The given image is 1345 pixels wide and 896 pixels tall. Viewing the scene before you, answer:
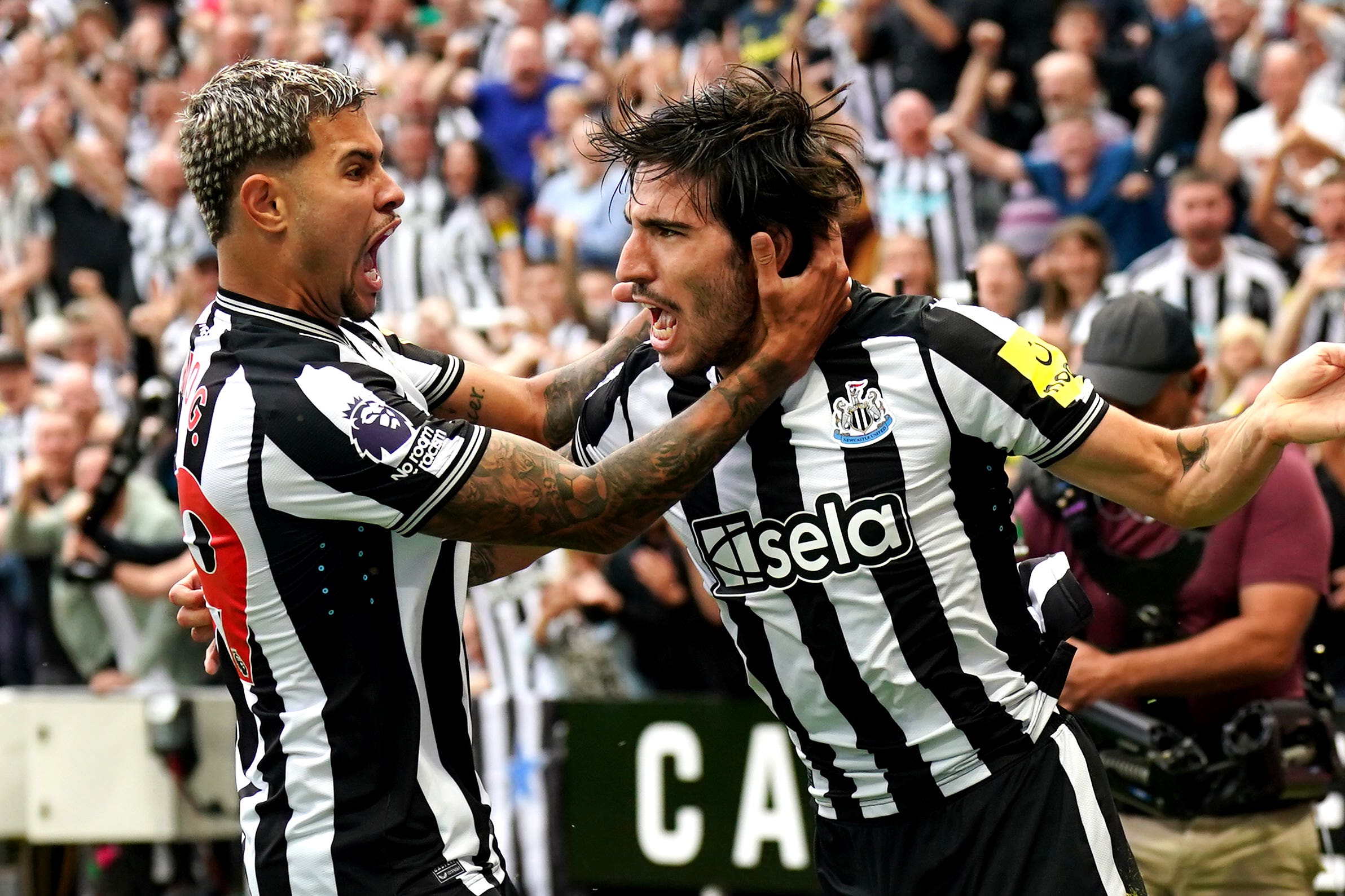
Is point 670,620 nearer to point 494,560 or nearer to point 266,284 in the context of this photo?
point 494,560

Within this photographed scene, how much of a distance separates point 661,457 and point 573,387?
2.31ft

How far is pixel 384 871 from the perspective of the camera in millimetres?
3225

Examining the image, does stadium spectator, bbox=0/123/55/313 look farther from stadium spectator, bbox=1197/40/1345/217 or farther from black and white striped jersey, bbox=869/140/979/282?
stadium spectator, bbox=1197/40/1345/217

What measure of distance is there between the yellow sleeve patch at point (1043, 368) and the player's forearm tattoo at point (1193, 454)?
23 centimetres

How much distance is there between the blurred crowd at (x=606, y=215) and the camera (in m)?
7.82

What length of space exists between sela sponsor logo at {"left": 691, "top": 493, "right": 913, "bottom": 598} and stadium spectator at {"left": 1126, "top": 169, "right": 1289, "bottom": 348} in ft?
16.1

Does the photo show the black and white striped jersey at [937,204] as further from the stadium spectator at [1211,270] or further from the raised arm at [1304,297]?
the raised arm at [1304,297]

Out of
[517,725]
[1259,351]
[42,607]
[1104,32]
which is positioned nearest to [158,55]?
[42,607]

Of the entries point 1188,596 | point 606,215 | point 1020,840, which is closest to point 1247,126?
point 606,215

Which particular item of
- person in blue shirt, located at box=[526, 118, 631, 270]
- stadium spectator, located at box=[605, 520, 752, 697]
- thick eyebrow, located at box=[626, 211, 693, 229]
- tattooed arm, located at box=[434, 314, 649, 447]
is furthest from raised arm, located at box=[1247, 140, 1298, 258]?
thick eyebrow, located at box=[626, 211, 693, 229]

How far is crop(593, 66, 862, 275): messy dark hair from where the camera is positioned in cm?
329

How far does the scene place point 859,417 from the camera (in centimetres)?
329

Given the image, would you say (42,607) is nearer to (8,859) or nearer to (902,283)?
(8,859)

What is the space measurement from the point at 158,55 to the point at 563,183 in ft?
18.1
